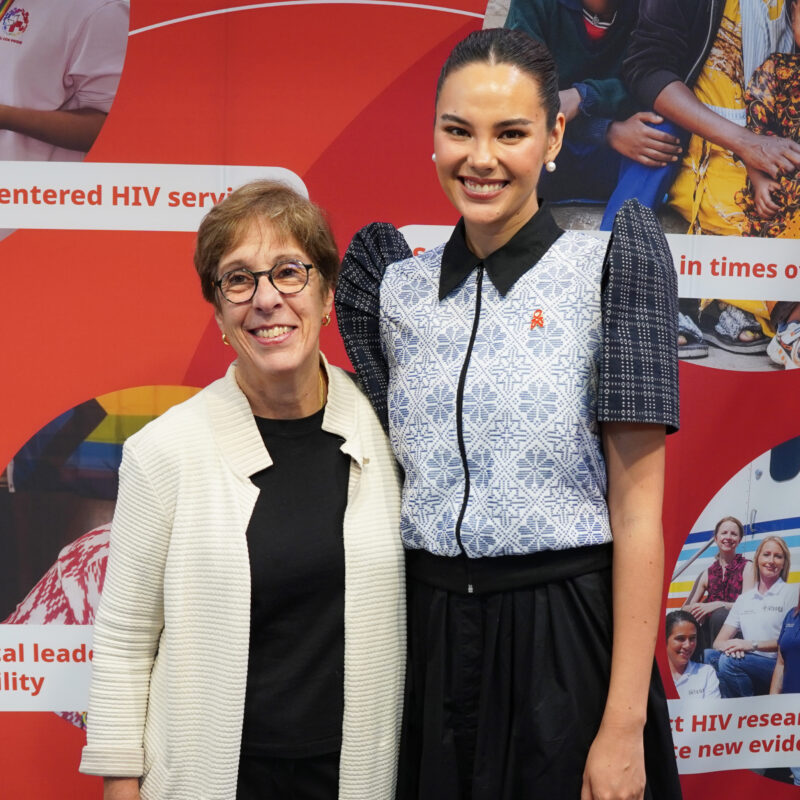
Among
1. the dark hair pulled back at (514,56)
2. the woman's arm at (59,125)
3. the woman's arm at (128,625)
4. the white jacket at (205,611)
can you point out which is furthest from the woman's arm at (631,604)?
the woman's arm at (59,125)

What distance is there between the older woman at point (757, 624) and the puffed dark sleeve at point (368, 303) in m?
1.29

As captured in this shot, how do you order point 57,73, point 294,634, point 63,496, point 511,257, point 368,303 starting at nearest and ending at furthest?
1. point 511,257
2. point 294,634
3. point 368,303
4. point 57,73
5. point 63,496

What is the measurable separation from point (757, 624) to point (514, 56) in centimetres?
170

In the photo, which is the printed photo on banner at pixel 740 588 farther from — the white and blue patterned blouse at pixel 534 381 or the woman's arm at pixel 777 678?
the white and blue patterned blouse at pixel 534 381

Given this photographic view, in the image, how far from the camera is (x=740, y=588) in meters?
2.34

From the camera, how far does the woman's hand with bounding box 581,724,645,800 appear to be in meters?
1.27

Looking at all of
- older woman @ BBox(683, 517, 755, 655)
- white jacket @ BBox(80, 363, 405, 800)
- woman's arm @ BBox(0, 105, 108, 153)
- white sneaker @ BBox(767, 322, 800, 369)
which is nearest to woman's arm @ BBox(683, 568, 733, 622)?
older woman @ BBox(683, 517, 755, 655)

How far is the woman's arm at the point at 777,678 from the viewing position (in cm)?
238

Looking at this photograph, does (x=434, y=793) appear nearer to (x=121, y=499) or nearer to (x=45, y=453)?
(x=121, y=499)

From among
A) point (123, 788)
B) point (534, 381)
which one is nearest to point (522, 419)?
point (534, 381)

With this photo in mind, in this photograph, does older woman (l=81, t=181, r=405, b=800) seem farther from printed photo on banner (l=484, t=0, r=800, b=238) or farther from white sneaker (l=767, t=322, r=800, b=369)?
white sneaker (l=767, t=322, r=800, b=369)

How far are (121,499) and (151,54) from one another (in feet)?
3.81

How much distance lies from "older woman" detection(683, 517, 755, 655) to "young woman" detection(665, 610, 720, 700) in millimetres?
24

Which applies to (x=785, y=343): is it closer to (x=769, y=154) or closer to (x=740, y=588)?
(x=769, y=154)
